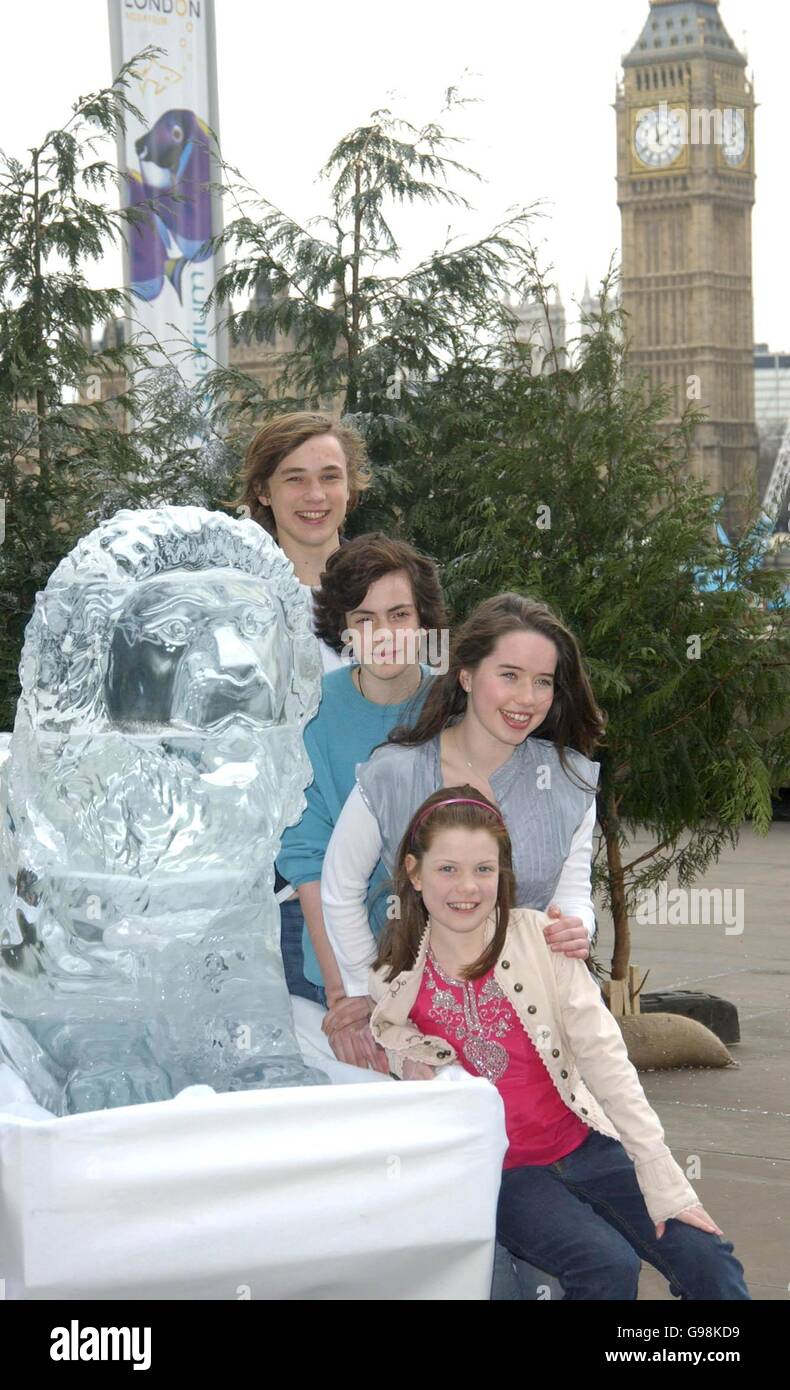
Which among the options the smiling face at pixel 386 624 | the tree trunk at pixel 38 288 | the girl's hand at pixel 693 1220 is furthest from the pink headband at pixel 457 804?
the tree trunk at pixel 38 288

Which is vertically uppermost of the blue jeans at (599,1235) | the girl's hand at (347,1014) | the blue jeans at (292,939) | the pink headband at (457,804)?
the pink headband at (457,804)

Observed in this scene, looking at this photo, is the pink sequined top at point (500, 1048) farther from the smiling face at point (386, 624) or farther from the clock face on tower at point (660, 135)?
the clock face on tower at point (660, 135)

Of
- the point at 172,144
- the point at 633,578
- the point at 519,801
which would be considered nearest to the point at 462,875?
the point at 519,801

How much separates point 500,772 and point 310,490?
0.61 metres

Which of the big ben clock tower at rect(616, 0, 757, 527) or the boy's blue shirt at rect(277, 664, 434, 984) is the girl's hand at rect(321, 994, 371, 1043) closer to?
the boy's blue shirt at rect(277, 664, 434, 984)

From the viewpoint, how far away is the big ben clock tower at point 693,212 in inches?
1961

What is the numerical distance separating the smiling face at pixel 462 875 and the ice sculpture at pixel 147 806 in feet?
0.69

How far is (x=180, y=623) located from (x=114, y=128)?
10.3ft

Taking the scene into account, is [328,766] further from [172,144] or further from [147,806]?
[172,144]

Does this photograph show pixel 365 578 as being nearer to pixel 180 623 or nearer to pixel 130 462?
pixel 180 623

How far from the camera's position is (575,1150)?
203 centimetres

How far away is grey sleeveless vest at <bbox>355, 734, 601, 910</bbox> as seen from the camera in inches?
82.8

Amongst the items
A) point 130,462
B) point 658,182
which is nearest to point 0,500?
point 130,462

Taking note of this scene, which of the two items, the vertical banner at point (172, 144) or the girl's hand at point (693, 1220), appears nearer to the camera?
the girl's hand at point (693, 1220)
